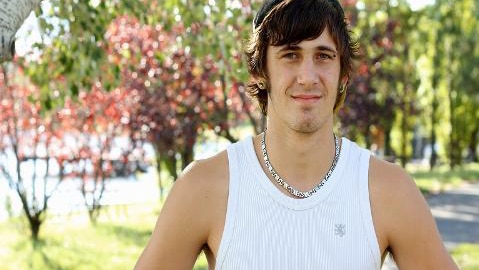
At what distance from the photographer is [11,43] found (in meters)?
3.81

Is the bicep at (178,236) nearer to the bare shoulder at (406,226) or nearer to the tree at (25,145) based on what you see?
the bare shoulder at (406,226)

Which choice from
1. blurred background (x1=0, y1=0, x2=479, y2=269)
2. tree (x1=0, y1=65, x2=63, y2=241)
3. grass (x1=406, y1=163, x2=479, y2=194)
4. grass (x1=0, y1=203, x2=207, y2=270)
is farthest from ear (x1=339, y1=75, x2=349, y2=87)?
grass (x1=406, y1=163, x2=479, y2=194)

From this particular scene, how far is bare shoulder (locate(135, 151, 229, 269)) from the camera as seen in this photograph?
7.48ft

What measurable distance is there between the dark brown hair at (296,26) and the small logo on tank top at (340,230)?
1.58 ft

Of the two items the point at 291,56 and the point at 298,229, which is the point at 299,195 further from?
the point at 291,56

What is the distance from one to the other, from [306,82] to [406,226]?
18.9 inches

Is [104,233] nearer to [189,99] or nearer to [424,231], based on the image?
[189,99]

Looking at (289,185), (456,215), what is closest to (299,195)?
(289,185)

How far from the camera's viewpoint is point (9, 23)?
12.5 ft

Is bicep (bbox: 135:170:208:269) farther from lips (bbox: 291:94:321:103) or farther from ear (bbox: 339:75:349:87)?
ear (bbox: 339:75:349:87)

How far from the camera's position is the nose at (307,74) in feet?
7.41

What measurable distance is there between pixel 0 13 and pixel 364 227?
2.23 metres

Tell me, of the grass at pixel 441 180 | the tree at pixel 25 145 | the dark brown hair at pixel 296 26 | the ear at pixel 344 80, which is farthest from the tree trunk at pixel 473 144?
the dark brown hair at pixel 296 26

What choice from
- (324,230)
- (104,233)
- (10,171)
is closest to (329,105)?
(324,230)
